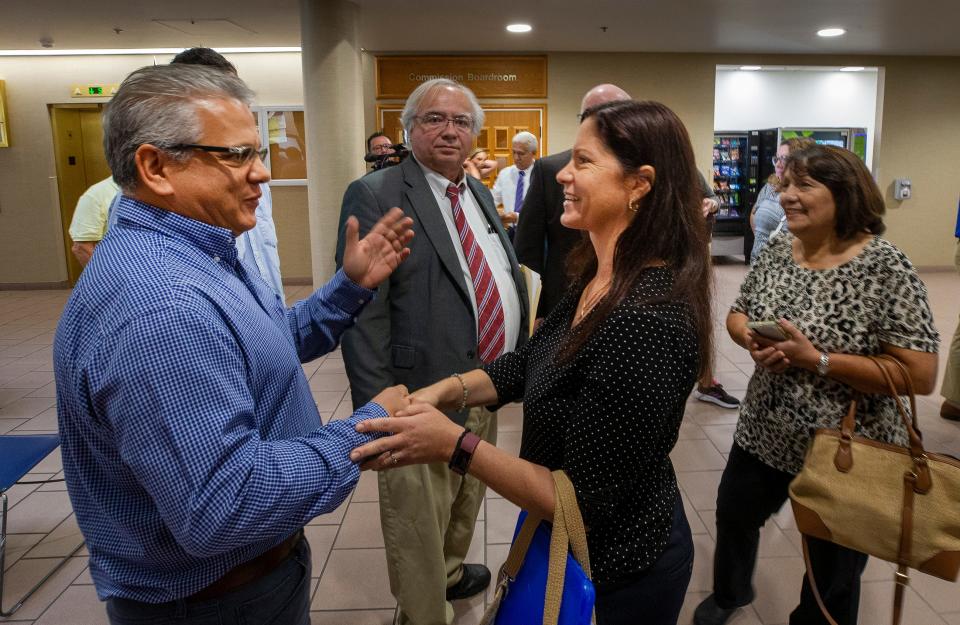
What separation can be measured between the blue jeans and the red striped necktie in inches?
47.0

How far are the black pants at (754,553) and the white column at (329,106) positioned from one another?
15.5 ft

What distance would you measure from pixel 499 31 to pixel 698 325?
754 centimetres

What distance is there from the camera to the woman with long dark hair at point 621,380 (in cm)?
124

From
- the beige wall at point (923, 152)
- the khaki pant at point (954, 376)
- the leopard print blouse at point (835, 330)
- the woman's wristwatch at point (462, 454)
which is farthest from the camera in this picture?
the beige wall at point (923, 152)

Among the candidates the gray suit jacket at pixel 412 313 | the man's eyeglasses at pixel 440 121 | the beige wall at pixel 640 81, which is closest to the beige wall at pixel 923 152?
the beige wall at pixel 640 81

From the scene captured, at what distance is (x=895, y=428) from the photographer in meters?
2.03

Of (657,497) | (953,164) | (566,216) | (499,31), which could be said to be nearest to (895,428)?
(657,497)

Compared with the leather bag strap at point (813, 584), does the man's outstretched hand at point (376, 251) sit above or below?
above

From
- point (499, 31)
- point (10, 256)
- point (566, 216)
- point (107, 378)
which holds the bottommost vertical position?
point (10, 256)

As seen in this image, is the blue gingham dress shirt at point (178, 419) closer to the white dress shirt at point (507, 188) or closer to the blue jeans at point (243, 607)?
the blue jeans at point (243, 607)

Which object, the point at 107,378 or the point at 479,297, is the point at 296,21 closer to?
the point at 479,297

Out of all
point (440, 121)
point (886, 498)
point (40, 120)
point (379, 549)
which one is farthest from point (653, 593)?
point (40, 120)

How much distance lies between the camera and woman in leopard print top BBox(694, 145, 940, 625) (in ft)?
6.37

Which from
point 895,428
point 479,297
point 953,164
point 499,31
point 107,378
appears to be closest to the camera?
point 107,378
